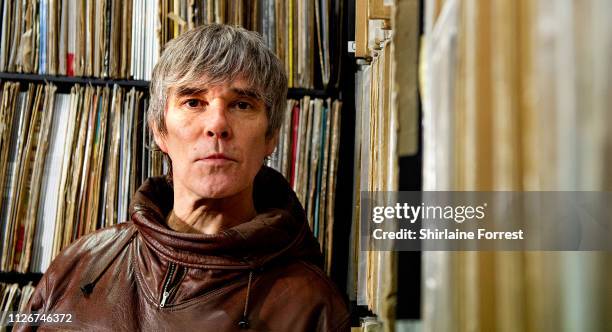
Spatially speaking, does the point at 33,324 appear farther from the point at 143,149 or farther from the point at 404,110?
the point at 404,110

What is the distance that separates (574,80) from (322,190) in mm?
1226

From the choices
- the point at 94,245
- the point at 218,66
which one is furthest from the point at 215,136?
the point at 94,245

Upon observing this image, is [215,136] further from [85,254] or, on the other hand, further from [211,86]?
[85,254]

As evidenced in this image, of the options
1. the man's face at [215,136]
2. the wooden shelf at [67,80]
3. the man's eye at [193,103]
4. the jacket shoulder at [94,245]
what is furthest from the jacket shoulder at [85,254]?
the wooden shelf at [67,80]

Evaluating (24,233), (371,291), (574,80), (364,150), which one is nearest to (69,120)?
(24,233)

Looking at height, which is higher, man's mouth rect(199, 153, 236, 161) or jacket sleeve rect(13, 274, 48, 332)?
man's mouth rect(199, 153, 236, 161)

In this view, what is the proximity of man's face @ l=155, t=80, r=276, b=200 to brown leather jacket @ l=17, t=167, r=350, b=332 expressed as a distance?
105 mm

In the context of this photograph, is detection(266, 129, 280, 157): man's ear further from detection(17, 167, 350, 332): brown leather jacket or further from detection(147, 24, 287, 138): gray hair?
detection(17, 167, 350, 332): brown leather jacket

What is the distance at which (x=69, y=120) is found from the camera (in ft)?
5.17

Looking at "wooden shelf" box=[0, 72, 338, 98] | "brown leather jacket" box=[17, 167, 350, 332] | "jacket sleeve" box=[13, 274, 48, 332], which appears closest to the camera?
"brown leather jacket" box=[17, 167, 350, 332]

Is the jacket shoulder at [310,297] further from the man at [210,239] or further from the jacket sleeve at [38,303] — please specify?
the jacket sleeve at [38,303]

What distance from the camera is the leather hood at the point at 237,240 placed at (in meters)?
1.13

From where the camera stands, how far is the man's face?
45.6 inches

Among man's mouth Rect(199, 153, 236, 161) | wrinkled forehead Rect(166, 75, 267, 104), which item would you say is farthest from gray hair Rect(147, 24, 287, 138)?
man's mouth Rect(199, 153, 236, 161)
